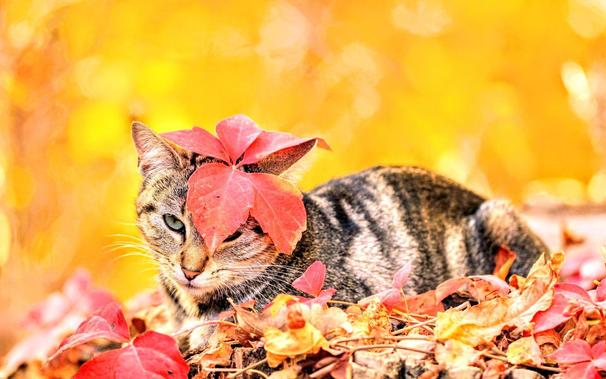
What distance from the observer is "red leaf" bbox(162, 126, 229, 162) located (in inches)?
77.6

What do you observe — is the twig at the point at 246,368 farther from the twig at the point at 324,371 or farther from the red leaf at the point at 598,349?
the red leaf at the point at 598,349

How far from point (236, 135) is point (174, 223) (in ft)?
1.22

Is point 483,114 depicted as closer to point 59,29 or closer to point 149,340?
point 59,29

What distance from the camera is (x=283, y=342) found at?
1644 mm

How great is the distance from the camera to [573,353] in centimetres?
163

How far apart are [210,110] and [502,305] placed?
2.80 metres

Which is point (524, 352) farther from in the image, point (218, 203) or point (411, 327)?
point (218, 203)

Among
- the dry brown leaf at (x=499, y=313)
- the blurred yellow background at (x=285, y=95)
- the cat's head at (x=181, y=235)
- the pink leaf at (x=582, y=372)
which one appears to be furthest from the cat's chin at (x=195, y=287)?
the blurred yellow background at (x=285, y=95)

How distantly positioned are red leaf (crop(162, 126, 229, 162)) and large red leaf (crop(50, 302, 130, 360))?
41 cm

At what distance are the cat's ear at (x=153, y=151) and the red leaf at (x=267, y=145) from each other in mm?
304

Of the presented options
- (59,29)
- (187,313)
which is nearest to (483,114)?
(59,29)

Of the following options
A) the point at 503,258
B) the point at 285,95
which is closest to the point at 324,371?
the point at 503,258

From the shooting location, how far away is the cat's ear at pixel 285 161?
2.14 metres

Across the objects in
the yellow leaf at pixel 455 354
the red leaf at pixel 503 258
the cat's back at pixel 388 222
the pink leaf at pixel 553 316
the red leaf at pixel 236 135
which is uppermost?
the red leaf at pixel 236 135
